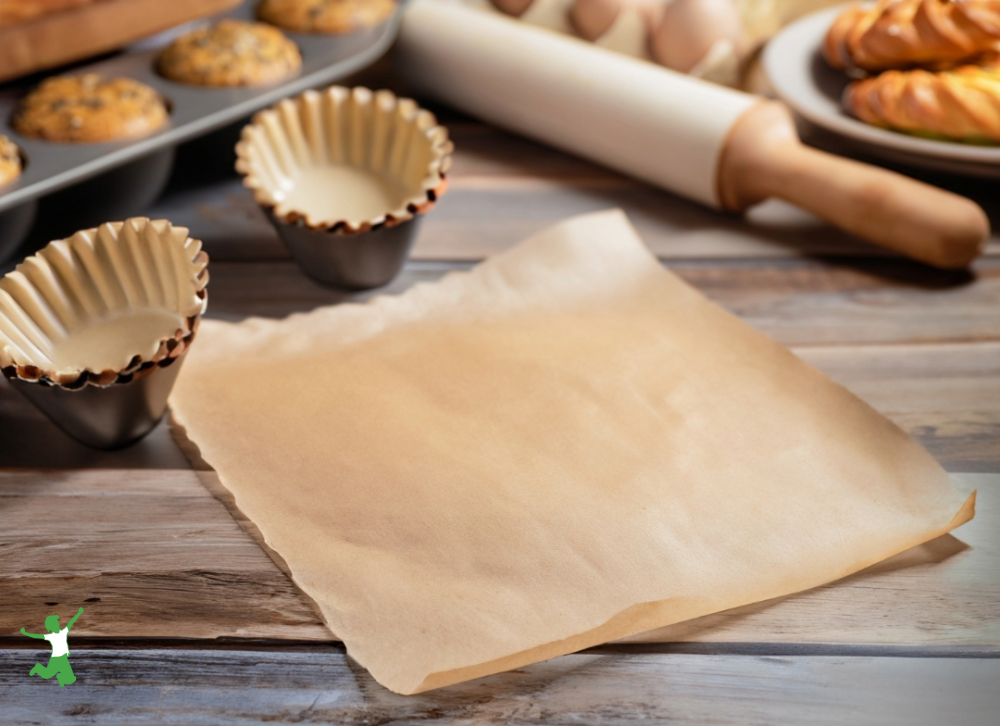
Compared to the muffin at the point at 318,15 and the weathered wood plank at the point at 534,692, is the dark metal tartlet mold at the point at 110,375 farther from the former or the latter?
the muffin at the point at 318,15

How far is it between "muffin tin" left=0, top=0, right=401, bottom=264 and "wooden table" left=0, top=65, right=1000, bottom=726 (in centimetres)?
19

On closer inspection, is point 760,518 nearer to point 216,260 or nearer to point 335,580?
point 335,580

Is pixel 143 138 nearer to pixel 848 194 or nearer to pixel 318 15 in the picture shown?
pixel 318 15

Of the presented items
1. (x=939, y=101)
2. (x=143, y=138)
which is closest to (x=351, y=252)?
(x=143, y=138)

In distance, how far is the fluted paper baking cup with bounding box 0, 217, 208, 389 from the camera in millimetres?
695

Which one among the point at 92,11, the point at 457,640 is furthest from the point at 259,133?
the point at 457,640

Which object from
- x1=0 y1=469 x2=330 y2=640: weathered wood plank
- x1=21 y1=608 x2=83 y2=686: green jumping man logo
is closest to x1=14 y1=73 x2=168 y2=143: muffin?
x1=0 y1=469 x2=330 y2=640: weathered wood plank

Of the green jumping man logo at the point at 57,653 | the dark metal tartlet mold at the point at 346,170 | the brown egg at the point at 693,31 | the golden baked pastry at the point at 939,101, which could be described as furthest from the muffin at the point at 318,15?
the green jumping man logo at the point at 57,653

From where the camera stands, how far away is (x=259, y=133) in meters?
0.93

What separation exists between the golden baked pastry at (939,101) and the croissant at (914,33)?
22 millimetres

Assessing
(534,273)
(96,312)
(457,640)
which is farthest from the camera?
(534,273)

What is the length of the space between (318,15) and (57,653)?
84 centimetres

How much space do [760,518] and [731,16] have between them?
0.78 metres

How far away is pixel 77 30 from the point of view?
0.99 metres
